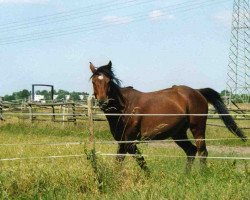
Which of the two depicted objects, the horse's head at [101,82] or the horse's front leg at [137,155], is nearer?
the horse's front leg at [137,155]

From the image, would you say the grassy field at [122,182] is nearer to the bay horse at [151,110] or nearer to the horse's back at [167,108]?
the bay horse at [151,110]

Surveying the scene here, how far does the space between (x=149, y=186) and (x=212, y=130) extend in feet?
52.9

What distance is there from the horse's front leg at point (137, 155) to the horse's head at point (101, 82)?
868mm

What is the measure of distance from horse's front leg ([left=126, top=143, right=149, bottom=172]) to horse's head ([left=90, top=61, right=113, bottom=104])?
0.87 m

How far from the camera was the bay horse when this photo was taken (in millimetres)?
8617

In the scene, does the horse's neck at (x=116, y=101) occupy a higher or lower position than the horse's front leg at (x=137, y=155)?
higher

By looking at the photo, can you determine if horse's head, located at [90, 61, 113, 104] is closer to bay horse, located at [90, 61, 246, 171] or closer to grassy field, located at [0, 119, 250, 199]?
bay horse, located at [90, 61, 246, 171]

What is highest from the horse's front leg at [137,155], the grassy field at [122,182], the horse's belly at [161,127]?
the horse's belly at [161,127]

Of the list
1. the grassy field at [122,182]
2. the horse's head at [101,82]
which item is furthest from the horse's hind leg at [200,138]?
the horse's head at [101,82]

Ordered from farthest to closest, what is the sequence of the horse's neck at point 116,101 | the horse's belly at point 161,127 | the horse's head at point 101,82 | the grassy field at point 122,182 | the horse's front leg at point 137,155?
the horse's belly at point 161,127, the horse's neck at point 116,101, the horse's head at point 101,82, the horse's front leg at point 137,155, the grassy field at point 122,182

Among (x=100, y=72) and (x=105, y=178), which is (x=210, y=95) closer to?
(x=100, y=72)

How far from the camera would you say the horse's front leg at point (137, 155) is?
766cm

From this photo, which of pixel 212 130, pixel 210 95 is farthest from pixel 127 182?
pixel 212 130

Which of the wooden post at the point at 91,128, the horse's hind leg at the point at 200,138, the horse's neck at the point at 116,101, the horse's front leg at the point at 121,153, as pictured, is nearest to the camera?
the wooden post at the point at 91,128
